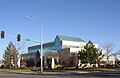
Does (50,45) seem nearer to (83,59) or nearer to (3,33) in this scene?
(83,59)

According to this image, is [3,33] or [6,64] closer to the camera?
[3,33]

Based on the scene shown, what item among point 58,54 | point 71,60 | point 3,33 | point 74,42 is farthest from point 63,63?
point 3,33

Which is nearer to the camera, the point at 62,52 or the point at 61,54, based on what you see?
the point at 61,54

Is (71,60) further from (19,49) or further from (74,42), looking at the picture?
(74,42)

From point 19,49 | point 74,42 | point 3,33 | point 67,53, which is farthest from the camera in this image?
point 74,42

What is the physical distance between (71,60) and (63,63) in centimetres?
282

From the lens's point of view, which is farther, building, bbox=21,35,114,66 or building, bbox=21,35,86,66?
building, bbox=21,35,86,66

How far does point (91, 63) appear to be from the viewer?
76500 millimetres

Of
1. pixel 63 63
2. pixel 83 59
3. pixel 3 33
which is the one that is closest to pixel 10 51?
pixel 63 63

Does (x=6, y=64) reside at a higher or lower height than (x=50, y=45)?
lower

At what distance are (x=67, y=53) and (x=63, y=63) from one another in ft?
24.3

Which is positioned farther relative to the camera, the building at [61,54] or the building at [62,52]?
the building at [62,52]

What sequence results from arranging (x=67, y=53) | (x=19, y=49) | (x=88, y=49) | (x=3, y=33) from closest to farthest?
(x=3, y=33) → (x=88, y=49) → (x=19, y=49) → (x=67, y=53)

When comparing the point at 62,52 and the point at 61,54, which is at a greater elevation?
the point at 62,52
